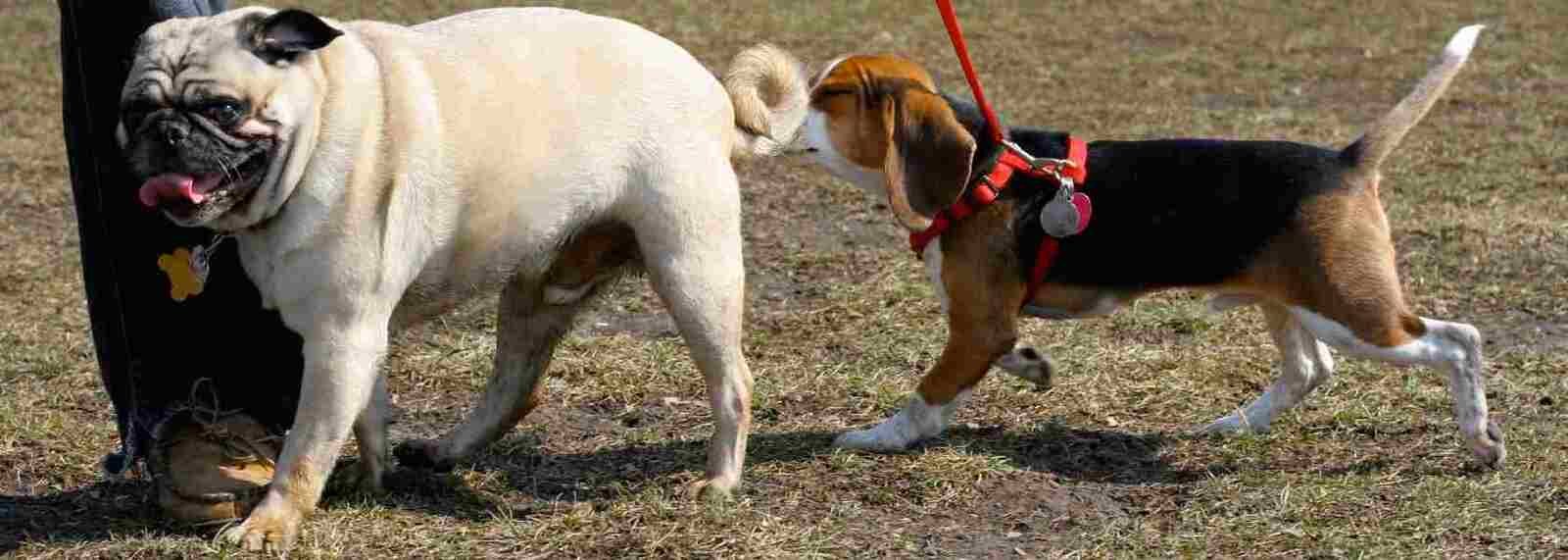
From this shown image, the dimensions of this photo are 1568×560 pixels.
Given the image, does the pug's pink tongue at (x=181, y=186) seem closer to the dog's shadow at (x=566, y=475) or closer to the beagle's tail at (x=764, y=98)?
the dog's shadow at (x=566, y=475)

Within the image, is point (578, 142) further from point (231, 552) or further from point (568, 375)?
point (568, 375)

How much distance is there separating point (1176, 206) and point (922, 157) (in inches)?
26.8

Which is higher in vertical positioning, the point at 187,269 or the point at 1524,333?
the point at 187,269

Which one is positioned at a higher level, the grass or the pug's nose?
the pug's nose

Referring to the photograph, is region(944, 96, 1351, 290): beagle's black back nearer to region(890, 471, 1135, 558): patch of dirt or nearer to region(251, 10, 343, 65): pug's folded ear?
region(890, 471, 1135, 558): patch of dirt

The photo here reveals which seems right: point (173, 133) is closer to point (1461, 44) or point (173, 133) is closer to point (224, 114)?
point (224, 114)

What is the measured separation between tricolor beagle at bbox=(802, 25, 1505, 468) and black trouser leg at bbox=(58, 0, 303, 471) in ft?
4.94

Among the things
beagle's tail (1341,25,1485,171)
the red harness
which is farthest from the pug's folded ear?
beagle's tail (1341,25,1485,171)

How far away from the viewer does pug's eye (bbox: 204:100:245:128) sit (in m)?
3.32

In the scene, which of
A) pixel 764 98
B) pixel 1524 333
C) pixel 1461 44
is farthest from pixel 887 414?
pixel 1524 333

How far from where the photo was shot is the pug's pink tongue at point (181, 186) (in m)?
3.31

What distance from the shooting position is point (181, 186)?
3.31 meters

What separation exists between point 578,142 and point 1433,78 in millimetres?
2292

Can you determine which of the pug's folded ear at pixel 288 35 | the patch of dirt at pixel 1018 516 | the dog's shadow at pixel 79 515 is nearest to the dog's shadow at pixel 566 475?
the dog's shadow at pixel 79 515
